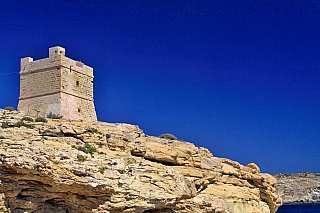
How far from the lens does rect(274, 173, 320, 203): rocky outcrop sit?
13338cm

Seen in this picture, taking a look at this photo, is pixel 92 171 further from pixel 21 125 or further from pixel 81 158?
pixel 21 125

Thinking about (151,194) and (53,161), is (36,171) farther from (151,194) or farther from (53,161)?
(151,194)

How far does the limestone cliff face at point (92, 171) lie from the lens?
19.3 m

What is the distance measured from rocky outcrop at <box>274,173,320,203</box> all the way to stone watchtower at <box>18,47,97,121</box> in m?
108

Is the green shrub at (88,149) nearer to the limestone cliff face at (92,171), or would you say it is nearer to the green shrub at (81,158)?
the limestone cliff face at (92,171)

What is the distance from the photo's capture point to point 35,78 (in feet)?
101

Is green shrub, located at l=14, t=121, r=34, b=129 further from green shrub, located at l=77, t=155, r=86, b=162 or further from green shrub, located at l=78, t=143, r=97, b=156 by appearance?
green shrub, located at l=77, t=155, r=86, b=162

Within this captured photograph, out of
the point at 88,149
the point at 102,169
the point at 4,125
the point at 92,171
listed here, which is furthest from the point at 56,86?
the point at 92,171

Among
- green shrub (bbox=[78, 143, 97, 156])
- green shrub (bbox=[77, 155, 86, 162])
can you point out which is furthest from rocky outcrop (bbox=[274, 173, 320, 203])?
green shrub (bbox=[77, 155, 86, 162])

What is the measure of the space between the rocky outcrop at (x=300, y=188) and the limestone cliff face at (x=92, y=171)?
Result: 112045mm

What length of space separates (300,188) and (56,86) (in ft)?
386

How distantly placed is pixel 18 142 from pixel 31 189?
6.21ft

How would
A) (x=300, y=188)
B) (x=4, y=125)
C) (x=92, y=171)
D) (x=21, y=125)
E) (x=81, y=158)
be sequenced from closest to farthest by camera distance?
1. (x=92, y=171)
2. (x=81, y=158)
3. (x=4, y=125)
4. (x=21, y=125)
5. (x=300, y=188)

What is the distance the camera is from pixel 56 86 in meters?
29.7
